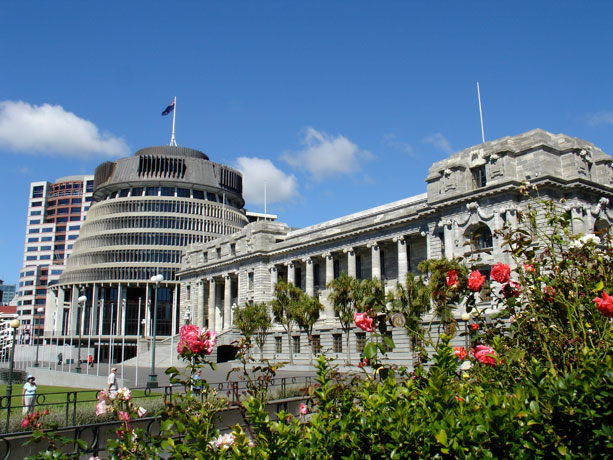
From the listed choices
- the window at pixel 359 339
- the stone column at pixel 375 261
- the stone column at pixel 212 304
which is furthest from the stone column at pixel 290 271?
the stone column at pixel 212 304

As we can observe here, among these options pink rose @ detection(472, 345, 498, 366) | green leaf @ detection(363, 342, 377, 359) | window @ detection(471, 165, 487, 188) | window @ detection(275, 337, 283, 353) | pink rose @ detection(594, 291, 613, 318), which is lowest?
window @ detection(275, 337, 283, 353)

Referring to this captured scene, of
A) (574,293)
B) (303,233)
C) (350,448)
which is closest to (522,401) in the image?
(350,448)

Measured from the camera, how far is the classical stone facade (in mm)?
41969

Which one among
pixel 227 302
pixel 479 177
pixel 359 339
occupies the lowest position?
pixel 359 339

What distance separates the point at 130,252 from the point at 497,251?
76.8m

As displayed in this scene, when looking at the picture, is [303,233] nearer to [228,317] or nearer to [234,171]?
[228,317]

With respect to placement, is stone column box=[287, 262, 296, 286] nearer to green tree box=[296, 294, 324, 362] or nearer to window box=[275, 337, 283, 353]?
window box=[275, 337, 283, 353]

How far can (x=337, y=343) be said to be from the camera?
56.4 m

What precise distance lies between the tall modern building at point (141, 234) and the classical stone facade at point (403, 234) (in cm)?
1920

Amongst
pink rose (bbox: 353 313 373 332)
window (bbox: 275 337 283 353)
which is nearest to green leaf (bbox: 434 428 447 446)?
pink rose (bbox: 353 313 373 332)

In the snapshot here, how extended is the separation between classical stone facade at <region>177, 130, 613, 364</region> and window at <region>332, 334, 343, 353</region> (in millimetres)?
103

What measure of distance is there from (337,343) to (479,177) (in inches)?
889

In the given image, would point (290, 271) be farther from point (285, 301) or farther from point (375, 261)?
point (375, 261)

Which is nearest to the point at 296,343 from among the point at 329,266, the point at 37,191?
the point at 329,266
